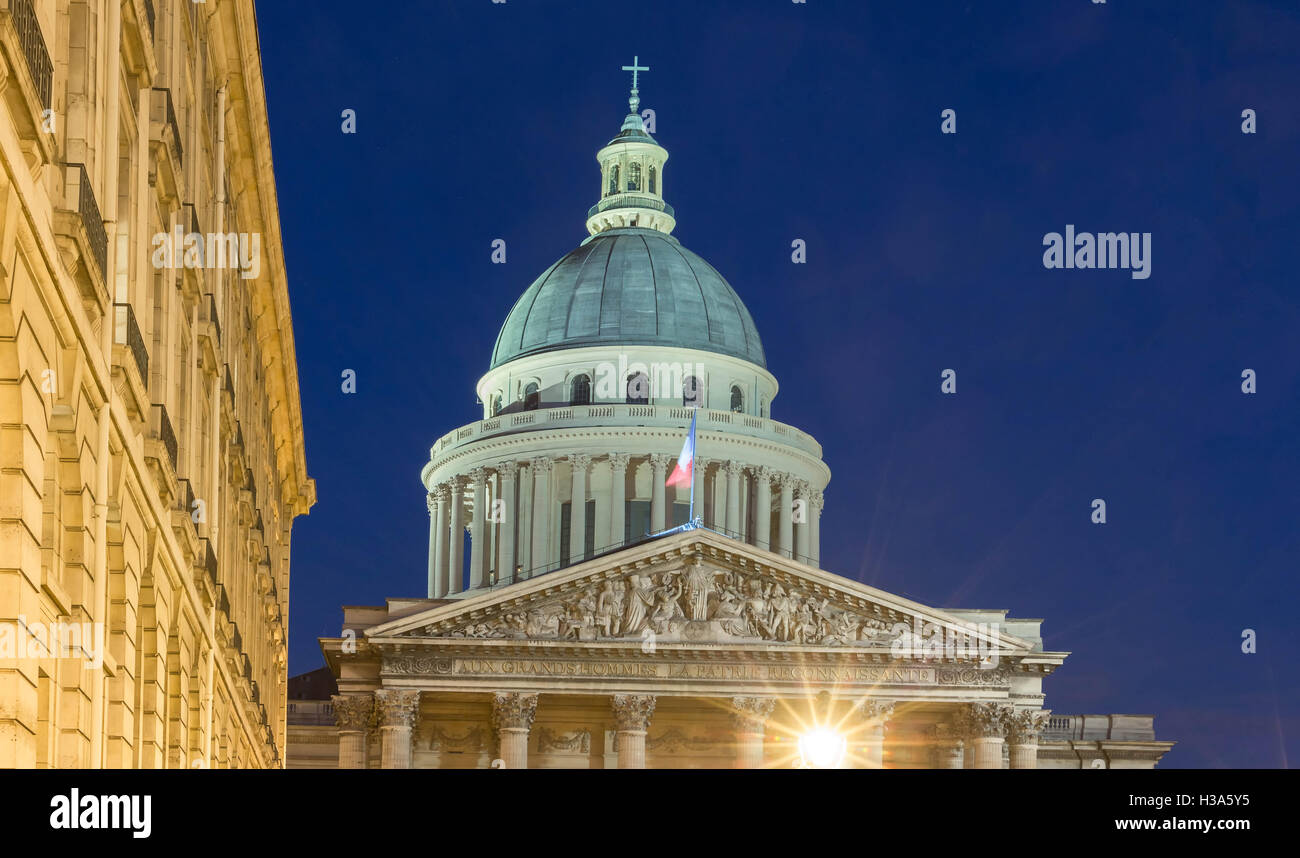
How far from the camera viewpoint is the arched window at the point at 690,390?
4493 inches

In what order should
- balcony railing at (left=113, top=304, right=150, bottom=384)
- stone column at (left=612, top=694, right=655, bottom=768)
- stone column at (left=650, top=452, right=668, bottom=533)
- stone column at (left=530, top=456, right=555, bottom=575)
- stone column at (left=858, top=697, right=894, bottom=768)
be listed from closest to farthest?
balcony railing at (left=113, top=304, right=150, bottom=384)
stone column at (left=612, top=694, right=655, bottom=768)
stone column at (left=858, top=697, right=894, bottom=768)
stone column at (left=650, top=452, right=668, bottom=533)
stone column at (left=530, top=456, right=555, bottom=575)

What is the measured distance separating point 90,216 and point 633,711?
202 feet

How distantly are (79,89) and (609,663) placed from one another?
61.3 m

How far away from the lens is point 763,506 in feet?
359

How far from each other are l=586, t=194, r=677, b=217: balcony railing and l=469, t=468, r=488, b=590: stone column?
765 inches

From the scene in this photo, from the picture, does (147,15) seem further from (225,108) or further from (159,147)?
(225,108)

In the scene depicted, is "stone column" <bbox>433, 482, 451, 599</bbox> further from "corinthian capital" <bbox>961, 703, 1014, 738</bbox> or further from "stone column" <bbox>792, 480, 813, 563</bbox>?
"corinthian capital" <bbox>961, 703, 1014, 738</bbox>

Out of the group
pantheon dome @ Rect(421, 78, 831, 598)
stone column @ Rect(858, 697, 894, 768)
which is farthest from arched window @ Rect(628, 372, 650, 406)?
stone column @ Rect(858, 697, 894, 768)

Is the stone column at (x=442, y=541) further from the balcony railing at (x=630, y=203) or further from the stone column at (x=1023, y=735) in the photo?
the stone column at (x=1023, y=735)

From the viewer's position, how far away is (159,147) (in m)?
26.0

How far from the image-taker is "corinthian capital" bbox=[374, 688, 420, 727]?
259 ft

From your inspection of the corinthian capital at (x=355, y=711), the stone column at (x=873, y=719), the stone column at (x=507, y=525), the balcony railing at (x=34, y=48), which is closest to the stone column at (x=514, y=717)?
the corinthian capital at (x=355, y=711)

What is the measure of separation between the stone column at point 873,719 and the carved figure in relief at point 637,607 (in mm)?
8047
